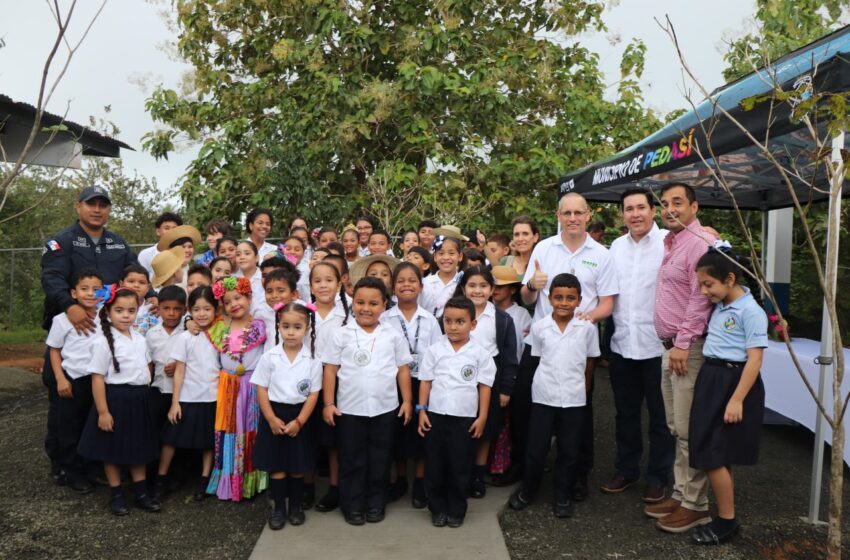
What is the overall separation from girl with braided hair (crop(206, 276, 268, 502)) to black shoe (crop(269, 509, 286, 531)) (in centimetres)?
54

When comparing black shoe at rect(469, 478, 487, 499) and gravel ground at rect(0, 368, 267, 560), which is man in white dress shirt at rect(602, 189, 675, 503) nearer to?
black shoe at rect(469, 478, 487, 499)

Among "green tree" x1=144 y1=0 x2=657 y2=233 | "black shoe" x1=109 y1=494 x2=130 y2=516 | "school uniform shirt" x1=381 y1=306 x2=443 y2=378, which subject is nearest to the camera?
"black shoe" x1=109 y1=494 x2=130 y2=516

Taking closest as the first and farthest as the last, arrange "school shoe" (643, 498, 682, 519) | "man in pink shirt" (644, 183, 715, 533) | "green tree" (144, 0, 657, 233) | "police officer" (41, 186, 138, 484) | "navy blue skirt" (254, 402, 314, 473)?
"man in pink shirt" (644, 183, 715, 533)
"navy blue skirt" (254, 402, 314, 473)
"school shoe" (643, 498, 682, 519)
"police officer" (41, 186, 138, 484)
"green tree" (144, 0, 657, 233)

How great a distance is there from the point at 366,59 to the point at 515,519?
9.85 meters

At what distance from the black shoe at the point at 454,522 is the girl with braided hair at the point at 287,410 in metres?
0.87

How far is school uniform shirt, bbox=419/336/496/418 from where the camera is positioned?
4.10 m

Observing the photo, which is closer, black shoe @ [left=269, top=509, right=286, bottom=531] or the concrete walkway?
the concrete walkway

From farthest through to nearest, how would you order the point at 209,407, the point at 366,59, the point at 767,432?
the point at 366,59, the point at 767,432, the point at 209,407

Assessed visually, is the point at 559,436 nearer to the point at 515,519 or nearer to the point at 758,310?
the point at 515,519

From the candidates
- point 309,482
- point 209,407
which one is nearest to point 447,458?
point 309,482

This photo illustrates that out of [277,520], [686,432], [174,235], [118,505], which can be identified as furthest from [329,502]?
[174,235]

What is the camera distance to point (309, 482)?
4.41m

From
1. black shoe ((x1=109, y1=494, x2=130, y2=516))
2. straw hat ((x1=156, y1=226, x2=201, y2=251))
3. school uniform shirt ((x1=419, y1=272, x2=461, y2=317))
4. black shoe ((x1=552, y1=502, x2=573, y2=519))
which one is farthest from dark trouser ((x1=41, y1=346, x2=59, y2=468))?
black shoe ((x1=552, y1=502, x2=573, y2=519))

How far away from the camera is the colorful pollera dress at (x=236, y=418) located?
14.8ft
